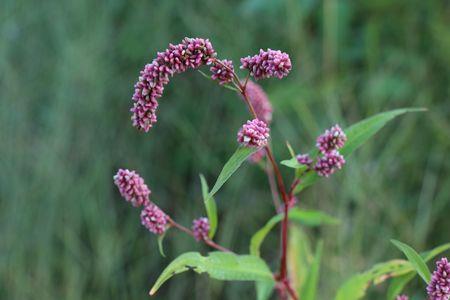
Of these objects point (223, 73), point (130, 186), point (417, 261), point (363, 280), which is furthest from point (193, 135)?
point (417, 261)

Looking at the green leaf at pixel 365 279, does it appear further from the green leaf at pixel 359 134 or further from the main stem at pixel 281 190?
the green leaf at pixel 359 134

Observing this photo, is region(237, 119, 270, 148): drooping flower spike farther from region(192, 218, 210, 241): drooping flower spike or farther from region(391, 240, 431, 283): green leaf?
region(192, 218, 210, 241): drooping flower spike

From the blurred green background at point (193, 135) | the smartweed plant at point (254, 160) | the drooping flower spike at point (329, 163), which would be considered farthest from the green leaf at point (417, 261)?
the blurred green background at point (193, 135)

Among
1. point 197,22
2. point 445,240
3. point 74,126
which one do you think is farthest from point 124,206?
point 445,240

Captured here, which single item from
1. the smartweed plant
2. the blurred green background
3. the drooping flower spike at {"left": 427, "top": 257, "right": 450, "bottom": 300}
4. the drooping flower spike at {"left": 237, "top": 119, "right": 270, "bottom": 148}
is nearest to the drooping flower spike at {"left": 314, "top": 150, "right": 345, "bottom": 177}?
the smartweed plant

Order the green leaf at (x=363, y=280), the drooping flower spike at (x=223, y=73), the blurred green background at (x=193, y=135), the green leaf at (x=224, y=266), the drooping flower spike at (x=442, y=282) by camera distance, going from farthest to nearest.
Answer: the blurred green background at (x=193, y=135)
the green leaf at (x=363, y=280)
the green leaf at (x=224, y=266)
the drooping flower spike at (x=223, y=73)
the drooping flower spike at (x=442, y=282)

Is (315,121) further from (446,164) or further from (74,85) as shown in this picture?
(74,85)
